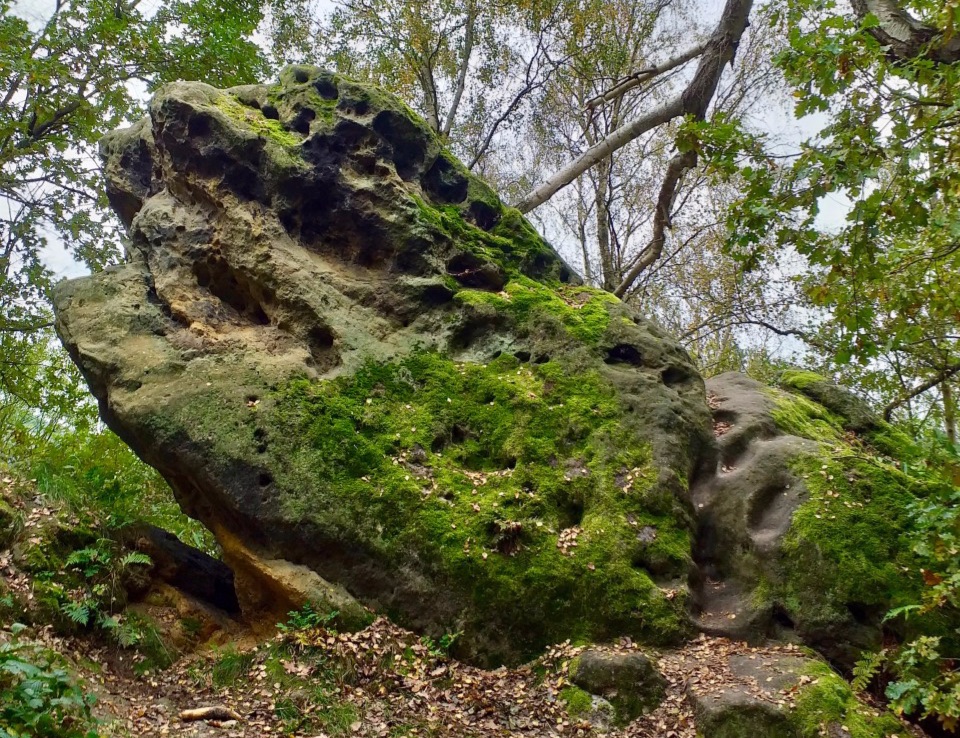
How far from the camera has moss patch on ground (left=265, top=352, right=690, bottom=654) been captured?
574 cm

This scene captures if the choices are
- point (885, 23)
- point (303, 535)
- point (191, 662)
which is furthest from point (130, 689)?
point (885, 23)

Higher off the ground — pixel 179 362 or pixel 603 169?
pixel 603 169

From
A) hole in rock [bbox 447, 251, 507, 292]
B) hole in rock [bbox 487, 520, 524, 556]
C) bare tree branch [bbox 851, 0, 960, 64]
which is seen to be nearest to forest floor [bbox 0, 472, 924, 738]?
hole in rock [bbox 487, 520, 524, 556]

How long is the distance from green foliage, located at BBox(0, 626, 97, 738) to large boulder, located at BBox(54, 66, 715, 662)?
77.9 inches

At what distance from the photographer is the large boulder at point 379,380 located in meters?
5.86

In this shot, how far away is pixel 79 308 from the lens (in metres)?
7.19

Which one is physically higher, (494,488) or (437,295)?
(437,295)

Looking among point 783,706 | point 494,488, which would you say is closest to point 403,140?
point 494,488

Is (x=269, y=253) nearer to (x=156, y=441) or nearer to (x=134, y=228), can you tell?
(x=134, y=228)

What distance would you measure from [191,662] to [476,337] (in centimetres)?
452

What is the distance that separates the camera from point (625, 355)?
7.90m

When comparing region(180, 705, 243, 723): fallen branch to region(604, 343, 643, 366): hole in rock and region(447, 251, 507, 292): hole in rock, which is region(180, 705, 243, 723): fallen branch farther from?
region(447, 251, 507, 292): hole in rock

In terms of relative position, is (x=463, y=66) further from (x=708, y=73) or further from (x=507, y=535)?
(x=507, y=535)

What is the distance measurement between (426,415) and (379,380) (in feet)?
2.19
